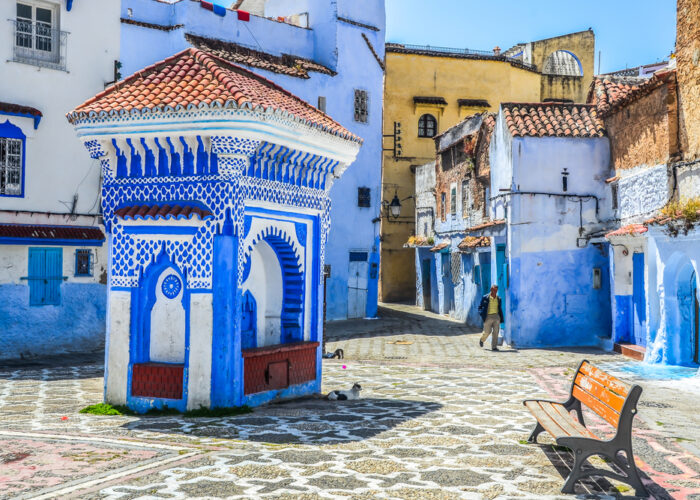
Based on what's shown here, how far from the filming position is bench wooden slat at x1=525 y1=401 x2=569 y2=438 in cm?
687

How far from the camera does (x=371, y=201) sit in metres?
28.7

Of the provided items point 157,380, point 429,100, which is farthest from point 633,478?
point 429,100

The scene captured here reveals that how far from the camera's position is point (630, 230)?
55.2ft

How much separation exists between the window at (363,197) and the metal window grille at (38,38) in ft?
40.5

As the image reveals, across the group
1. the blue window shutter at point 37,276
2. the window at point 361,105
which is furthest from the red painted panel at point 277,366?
the window at point 361,105

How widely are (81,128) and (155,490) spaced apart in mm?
5838

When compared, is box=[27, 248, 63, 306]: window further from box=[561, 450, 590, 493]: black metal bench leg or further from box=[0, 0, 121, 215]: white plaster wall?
box=[561, 450, 590, 493]: black metal bench leg

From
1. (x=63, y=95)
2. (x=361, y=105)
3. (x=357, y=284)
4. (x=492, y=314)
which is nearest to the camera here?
(x=63, y=95)

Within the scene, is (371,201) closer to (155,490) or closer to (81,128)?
(81,128)

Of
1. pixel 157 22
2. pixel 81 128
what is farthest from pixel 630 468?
pixel 157 22

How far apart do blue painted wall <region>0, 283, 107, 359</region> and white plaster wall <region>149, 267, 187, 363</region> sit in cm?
892

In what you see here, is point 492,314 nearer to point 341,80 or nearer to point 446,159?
point 446,159

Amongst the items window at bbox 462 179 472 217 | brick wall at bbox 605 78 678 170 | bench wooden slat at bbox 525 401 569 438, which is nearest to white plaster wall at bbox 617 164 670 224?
brick wall at bbox 605 78 678 170

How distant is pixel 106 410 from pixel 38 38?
11.8 metres
